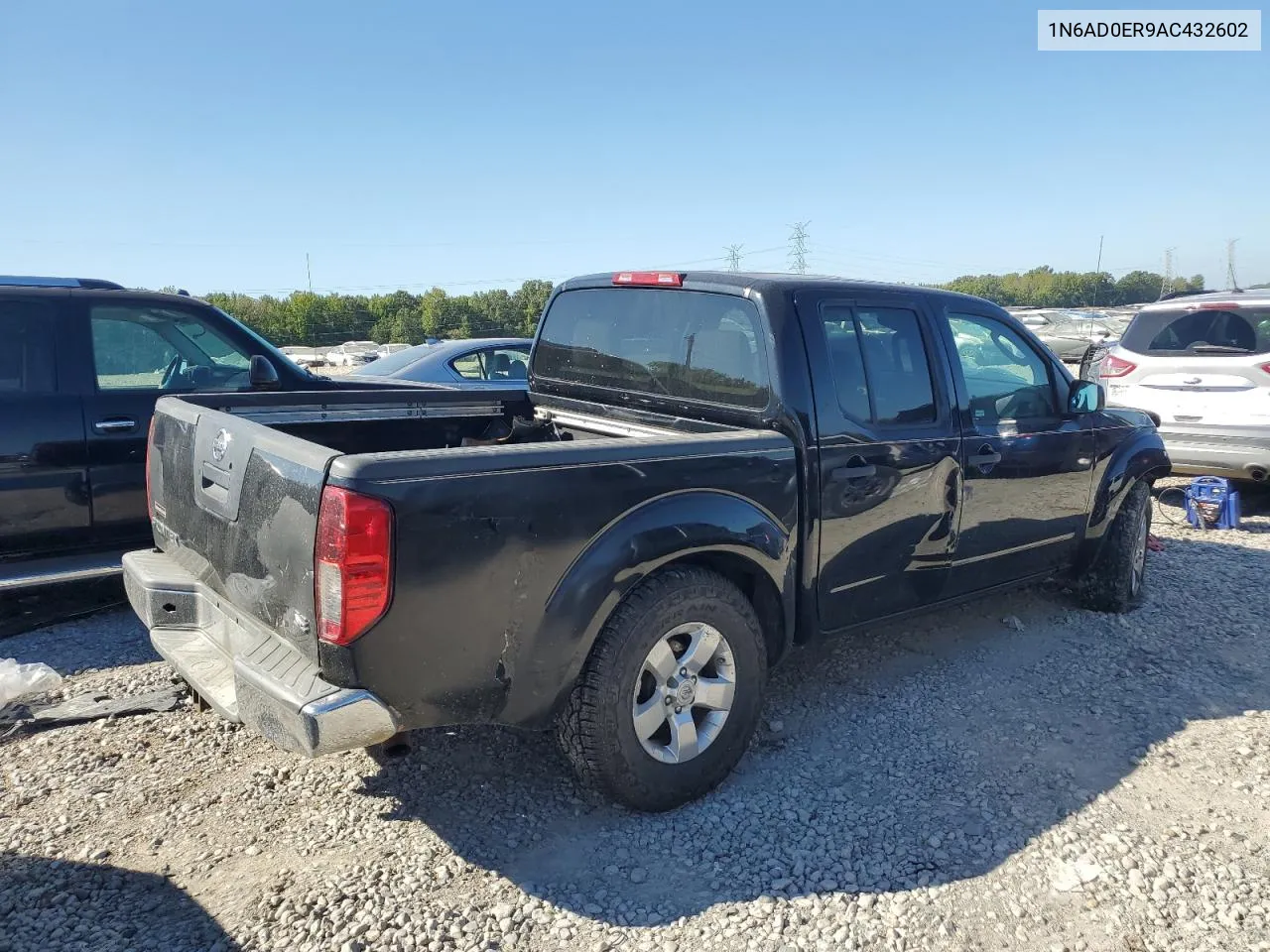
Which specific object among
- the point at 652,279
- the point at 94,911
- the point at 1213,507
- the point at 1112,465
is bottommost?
the point at 94,911

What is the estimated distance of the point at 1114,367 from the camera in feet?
27.7

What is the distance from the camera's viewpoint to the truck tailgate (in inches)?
102

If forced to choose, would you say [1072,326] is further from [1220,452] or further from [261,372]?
[261,372]

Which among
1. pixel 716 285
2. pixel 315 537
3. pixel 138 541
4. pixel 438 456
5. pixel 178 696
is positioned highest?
pixel 716 285

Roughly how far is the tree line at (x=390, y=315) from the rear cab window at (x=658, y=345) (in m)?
33.8

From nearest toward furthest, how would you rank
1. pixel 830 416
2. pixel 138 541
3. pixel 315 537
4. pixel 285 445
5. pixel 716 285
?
pixel 315 537 → pixel 285 445 → pixel 830 416 → pixel 716 285 → pixel 138 541

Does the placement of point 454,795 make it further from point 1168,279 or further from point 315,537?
point 1168,279

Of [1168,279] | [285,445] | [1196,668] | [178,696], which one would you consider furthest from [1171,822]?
[1168,279]

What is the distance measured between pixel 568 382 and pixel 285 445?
2041 millimetres

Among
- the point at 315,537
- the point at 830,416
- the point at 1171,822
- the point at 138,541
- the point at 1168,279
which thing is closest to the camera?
the point at 315,537

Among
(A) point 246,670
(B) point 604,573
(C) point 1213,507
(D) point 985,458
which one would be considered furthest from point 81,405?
(C) point 1213,507

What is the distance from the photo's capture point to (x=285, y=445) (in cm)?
272

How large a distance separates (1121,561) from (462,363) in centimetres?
605

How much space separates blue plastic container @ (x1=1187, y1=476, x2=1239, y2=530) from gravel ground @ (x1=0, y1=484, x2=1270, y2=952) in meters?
3.46
